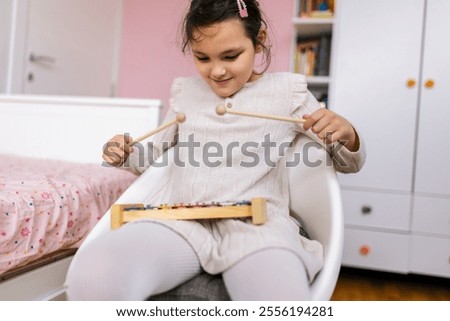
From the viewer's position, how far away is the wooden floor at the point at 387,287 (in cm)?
155

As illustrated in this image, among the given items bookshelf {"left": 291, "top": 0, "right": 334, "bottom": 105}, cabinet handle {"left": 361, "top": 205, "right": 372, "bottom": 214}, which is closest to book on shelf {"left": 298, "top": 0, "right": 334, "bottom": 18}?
bookshelf {"left": 291, "top": 0, "right": 334, "bottom": 105}

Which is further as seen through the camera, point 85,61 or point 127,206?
point 85,61

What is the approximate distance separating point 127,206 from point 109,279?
0.59 ft

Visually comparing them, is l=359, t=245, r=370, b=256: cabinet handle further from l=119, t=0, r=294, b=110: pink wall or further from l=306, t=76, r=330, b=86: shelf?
l=119, t=0, r=294, b=110: pink wall

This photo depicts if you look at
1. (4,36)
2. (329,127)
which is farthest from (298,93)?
(4,36)

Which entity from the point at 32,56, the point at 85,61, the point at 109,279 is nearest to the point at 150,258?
the point at 109,279

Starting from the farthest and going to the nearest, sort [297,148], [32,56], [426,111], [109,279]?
[32,56] → [426,111] → [297,148] → [109,279]

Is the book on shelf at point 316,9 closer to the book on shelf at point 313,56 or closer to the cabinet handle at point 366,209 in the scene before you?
the book on shelf at point 313,56

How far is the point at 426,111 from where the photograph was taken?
1661 millimetres

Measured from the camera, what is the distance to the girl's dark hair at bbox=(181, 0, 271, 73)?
751 millimetres

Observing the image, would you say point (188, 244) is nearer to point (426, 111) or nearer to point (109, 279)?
point (109, 279)

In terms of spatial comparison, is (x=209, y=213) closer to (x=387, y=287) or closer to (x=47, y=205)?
(x=47, y=205)

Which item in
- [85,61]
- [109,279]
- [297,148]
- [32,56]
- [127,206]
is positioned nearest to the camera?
[109,279]

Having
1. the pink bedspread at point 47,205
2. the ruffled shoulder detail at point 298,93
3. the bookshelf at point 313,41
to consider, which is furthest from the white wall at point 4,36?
the ruffled shoulder detail at point 298,93
